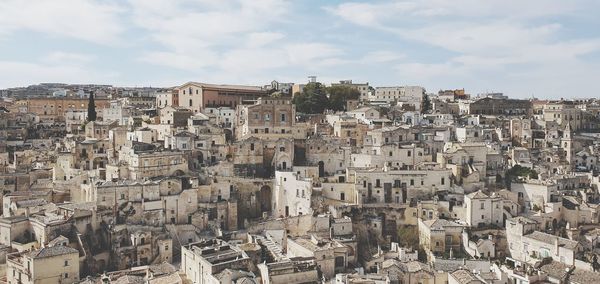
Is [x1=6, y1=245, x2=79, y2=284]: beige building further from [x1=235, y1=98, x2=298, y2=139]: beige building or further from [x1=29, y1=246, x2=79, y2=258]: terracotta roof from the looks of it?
[x1=235, y1=98, x2=298, y2=139]: beige building

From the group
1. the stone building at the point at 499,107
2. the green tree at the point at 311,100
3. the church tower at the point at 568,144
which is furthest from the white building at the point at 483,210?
the stone building at the point at 499,107

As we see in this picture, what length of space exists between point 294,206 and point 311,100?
71.4 ft

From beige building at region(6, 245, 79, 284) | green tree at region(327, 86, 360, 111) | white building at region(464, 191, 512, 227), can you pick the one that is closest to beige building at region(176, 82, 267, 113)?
green tree at region(327, 86, 360, 111)

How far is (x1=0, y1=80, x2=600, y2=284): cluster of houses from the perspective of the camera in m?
29.7

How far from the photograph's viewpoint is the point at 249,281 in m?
26.7

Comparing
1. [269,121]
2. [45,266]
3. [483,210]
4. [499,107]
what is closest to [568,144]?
[499,107]

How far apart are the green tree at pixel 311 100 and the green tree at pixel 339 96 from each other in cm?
177

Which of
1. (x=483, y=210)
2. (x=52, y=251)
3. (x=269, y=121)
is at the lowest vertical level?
(x=52, y=251)

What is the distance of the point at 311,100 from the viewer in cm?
5788

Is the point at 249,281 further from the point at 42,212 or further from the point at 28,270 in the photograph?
the point at 42,212

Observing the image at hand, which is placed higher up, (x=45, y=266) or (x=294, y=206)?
(x=294, y=206)

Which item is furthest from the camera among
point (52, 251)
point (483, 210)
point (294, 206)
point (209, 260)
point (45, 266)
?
point (294, 206)

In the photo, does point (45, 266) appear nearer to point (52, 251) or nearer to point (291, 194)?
point (52, 251)

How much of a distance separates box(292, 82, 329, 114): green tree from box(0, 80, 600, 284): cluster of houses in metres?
7.25
